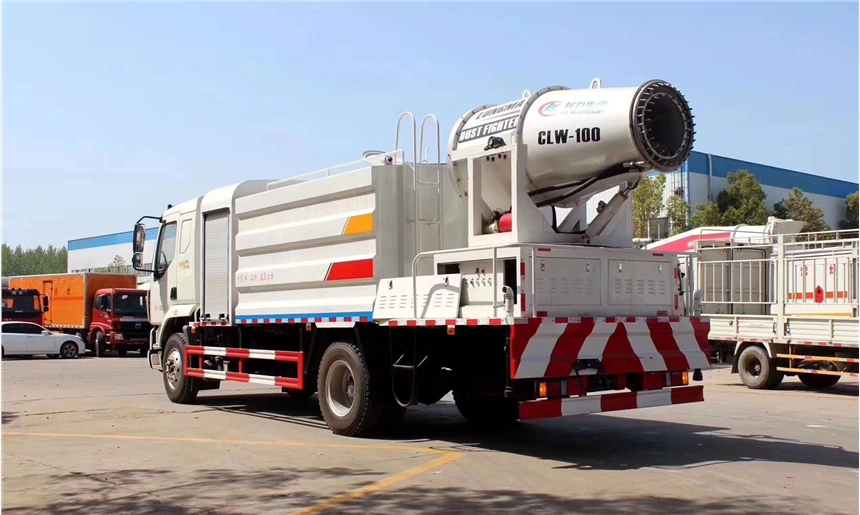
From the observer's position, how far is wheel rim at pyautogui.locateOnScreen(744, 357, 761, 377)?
18.0 meters

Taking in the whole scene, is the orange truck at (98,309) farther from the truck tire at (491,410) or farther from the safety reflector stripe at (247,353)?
the truck tire at (491,410)

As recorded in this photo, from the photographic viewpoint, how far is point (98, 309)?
34.0m

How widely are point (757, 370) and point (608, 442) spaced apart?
8465mm

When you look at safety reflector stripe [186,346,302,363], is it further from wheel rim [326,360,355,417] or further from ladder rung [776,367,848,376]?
ladder rung [776,367,848,376]

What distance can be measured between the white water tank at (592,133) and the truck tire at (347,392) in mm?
2806

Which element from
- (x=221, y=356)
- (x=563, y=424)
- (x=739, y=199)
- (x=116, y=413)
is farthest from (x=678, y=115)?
(x=739, y=199)

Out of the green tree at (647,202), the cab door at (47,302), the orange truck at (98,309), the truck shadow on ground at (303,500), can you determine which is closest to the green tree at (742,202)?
the green tree at (647,202)

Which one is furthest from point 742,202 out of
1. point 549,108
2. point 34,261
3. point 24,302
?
point 34,261

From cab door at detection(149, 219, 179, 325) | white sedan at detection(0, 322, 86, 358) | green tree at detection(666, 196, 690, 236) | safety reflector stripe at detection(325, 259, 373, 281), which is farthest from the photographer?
green tree at detection(666, 196, 690, 236)

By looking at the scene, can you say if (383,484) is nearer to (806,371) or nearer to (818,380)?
(806,371)

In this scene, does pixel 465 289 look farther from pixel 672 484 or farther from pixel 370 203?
pixel 672 484

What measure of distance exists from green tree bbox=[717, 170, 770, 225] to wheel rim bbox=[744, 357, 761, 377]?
27654mm

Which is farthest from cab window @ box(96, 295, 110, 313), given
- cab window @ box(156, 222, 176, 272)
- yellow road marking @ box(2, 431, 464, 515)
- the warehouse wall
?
the warehouse wall

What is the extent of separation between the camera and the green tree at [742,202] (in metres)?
45.7
